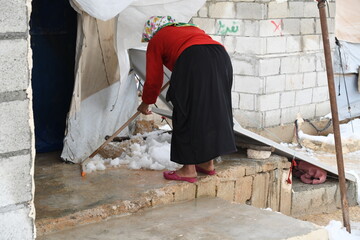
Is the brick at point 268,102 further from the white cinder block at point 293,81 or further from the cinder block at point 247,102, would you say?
the white cinder block at point 293,81

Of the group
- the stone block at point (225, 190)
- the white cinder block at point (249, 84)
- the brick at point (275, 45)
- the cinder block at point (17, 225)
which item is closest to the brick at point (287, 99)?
the white cinder block at point (249, 84)

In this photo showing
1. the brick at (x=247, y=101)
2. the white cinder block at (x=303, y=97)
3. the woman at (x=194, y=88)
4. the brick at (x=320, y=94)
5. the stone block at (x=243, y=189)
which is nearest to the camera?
the woman at (x=194, y=88)

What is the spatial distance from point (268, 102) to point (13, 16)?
22.8 feet

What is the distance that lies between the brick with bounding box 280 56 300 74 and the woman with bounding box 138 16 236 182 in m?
4.69

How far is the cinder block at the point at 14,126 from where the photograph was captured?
3.30 meters

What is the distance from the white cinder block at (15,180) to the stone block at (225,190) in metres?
2.58

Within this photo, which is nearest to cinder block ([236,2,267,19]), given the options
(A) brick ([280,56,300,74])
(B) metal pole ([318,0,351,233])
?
(A) brick ([280,56,300,74])

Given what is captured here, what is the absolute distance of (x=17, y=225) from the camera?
3404 millimetres

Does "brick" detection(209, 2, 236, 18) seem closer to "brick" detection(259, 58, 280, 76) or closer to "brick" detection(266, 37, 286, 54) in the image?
"brick" detection(266, 37, 286, 54)

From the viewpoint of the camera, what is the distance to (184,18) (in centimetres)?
645

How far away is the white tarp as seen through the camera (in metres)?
5.85

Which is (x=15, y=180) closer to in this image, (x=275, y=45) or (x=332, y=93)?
(x=332, y=93)

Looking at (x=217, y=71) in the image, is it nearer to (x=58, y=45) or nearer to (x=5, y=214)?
(x=58, y=45)

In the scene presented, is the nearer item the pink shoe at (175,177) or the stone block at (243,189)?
the pink shoe at (175,177)
